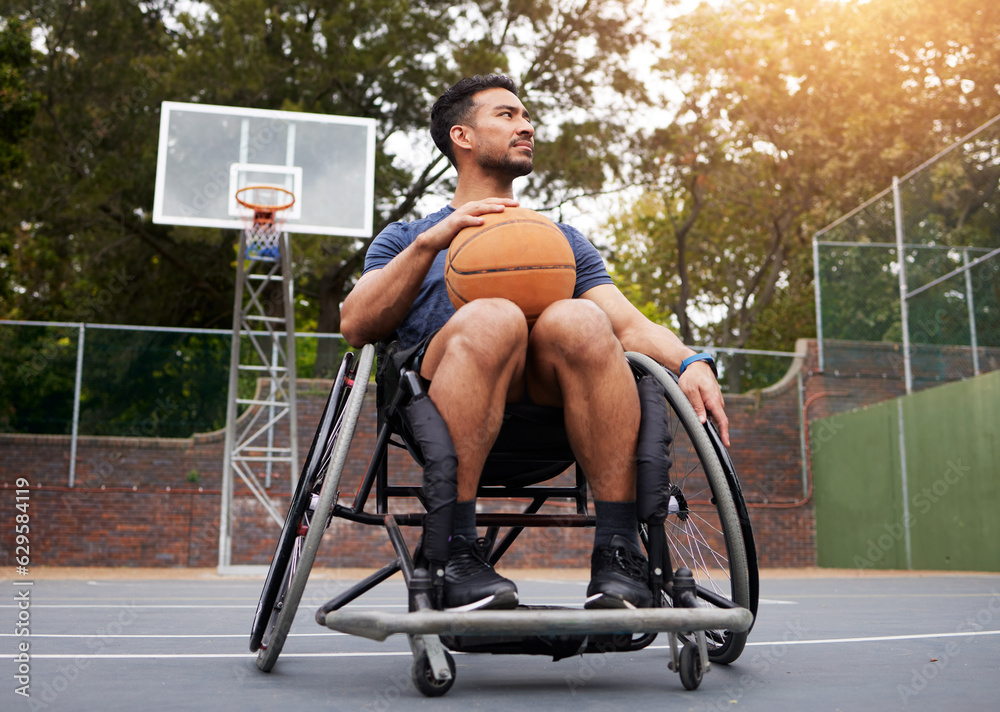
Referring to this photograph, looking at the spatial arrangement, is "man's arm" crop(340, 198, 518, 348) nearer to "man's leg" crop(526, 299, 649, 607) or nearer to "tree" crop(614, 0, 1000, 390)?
"man's leg" crop(526, 299, 649, 607)

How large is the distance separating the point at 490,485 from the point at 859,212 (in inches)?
468

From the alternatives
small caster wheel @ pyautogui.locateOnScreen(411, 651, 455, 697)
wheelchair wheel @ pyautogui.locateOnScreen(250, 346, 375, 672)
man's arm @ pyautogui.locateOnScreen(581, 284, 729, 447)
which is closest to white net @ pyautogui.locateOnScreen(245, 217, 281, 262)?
man's arm @ pyautogui.locateOnScreen(581, 284, 729, 447)

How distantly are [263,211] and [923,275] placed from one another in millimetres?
Result: 7634

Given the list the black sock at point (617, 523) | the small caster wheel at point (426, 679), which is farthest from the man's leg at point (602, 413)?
the small caster wheel at point (426, 679)

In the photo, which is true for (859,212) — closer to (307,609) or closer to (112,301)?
(307,609)

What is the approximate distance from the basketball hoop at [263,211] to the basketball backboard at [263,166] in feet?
0.30

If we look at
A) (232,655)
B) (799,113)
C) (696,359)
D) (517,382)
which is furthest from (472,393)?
(799,113)

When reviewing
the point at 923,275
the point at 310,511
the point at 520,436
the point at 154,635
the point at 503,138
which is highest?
the point at 923,275

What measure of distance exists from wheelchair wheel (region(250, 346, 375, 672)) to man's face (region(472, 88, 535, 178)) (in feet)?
1.92

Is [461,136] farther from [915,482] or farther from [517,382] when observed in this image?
[915,482]

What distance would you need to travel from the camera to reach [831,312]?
1379 cm

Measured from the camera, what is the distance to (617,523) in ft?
6.16

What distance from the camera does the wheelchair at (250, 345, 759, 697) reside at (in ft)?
5.30

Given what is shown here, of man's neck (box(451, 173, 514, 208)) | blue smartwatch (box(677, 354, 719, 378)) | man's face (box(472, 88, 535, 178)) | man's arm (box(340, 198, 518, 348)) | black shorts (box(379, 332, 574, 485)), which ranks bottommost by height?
black shorts (box(379, 332, 574, 485))
